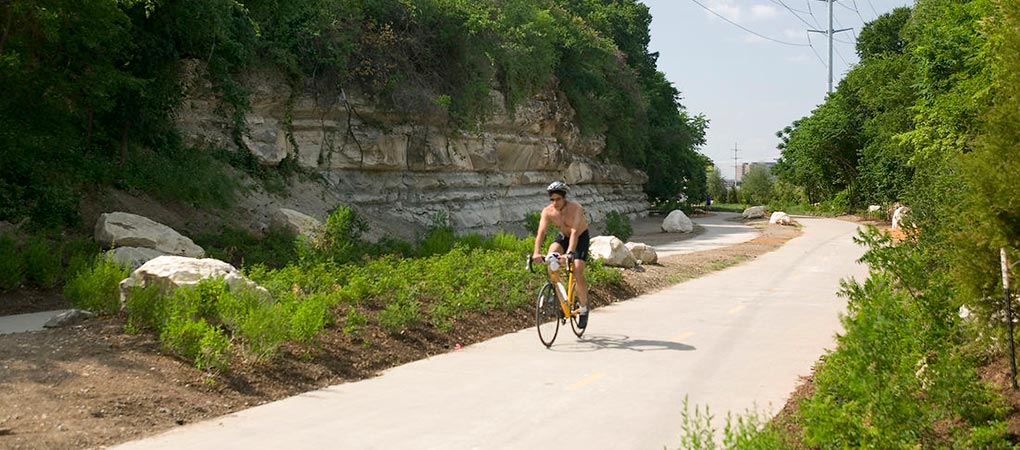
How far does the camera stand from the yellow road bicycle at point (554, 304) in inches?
409

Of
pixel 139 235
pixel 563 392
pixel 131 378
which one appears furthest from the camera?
pixel 139 235

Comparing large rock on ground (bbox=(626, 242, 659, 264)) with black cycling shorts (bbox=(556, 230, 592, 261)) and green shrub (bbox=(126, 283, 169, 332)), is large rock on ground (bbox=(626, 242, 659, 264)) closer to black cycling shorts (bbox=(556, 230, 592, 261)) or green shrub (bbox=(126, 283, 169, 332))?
black cycling shorts (bbox=(556, 230, 592, 261))

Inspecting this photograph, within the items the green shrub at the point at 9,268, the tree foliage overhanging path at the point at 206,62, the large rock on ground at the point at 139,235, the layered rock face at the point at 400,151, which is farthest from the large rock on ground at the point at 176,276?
the layered rock face at the point at 400,151

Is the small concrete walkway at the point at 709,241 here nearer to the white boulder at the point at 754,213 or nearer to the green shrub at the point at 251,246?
the green shrub at the point at 251,246

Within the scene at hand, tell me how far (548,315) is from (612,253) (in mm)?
8590

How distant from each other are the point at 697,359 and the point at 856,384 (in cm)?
368

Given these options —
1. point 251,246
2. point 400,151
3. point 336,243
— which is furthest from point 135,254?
point 400,151

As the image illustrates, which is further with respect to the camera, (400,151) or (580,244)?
(400,151)

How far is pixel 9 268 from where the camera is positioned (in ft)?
41.2

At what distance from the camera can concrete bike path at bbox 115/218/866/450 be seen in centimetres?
649

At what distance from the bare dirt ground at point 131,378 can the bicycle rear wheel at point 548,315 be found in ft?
3.10

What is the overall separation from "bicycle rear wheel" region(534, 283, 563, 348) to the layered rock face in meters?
13.2

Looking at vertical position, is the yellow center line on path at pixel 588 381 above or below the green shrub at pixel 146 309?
below

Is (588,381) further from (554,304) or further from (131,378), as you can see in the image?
(131,378)
